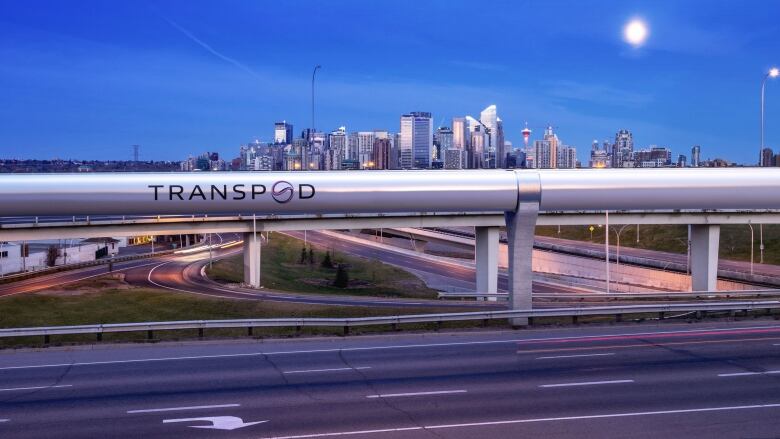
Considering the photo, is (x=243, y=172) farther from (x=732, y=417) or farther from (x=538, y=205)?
(x=732, y=417)

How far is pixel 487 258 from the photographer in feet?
156

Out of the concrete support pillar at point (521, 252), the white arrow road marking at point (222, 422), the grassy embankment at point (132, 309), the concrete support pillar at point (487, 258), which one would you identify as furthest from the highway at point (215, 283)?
the white arrow road marking at point (222, 422)

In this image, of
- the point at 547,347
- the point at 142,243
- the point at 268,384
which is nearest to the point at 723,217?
the point at 547,347

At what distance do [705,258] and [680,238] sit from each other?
3639cm

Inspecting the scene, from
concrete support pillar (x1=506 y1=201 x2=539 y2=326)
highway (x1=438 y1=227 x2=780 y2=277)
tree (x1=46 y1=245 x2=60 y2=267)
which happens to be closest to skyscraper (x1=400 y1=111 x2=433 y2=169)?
concrete support pillar (x1=506 y1=201 x2=539 y2=326)

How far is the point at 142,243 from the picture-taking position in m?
100

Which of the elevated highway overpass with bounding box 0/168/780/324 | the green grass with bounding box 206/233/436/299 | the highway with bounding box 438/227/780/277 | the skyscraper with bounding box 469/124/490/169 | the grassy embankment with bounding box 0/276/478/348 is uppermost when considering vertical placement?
the skyscraper with bounding box 469/124/490/169

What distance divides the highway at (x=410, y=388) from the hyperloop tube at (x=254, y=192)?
405cm

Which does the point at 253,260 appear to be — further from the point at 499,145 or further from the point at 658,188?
the point at 658,188

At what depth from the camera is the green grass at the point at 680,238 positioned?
69625mm

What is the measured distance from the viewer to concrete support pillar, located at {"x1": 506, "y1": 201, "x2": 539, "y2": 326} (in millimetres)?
20766

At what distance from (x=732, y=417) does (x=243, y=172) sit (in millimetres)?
14308

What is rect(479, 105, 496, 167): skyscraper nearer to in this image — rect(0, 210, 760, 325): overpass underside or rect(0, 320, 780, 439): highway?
rect(0, 210, 760, 325): overpass underside

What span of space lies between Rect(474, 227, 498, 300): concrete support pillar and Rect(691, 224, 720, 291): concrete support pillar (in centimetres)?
1364
